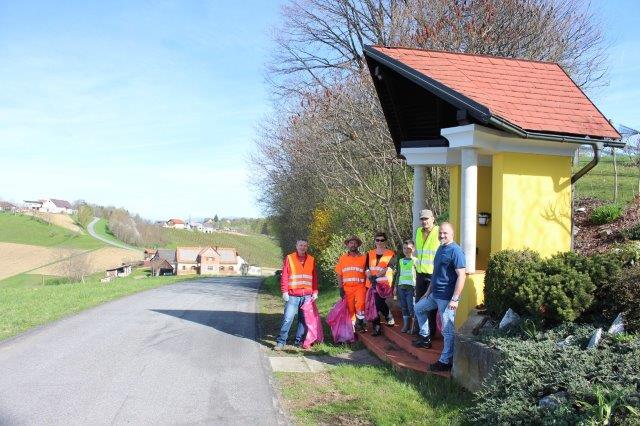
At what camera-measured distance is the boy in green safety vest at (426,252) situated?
305 inches

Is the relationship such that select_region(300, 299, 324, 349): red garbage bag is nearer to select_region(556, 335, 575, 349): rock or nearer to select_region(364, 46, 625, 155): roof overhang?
select_region(364, 46, 625, 155): roof overhang

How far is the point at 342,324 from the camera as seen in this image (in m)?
9.25

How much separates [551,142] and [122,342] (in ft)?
24.0

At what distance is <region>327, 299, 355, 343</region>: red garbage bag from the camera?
30.2ft

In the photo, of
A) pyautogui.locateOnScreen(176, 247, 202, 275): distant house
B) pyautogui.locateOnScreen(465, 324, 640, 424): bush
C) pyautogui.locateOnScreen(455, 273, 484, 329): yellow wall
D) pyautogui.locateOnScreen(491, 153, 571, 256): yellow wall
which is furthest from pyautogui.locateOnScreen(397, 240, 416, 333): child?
pyautogui.locateOnScreen(176, 247, 202, 275): distant house

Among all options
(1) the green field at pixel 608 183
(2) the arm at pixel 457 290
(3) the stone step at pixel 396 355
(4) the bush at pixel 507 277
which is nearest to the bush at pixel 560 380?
(4) the bush at pixel 507 277

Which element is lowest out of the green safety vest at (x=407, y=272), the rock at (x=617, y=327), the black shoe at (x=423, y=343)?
the black shoe at (x=423, y=343)

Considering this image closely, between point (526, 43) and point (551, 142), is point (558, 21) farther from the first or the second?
point (551, 142)

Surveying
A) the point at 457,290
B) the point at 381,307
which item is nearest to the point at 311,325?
the point at 381,307

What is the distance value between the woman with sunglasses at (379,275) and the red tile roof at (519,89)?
8.72 ft

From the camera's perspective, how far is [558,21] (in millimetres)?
19281

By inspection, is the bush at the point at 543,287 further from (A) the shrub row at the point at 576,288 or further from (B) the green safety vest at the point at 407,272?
(B) the green safety vest at the point at 407,272

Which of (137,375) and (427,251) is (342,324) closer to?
(427,251)

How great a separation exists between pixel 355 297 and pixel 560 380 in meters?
5.07
